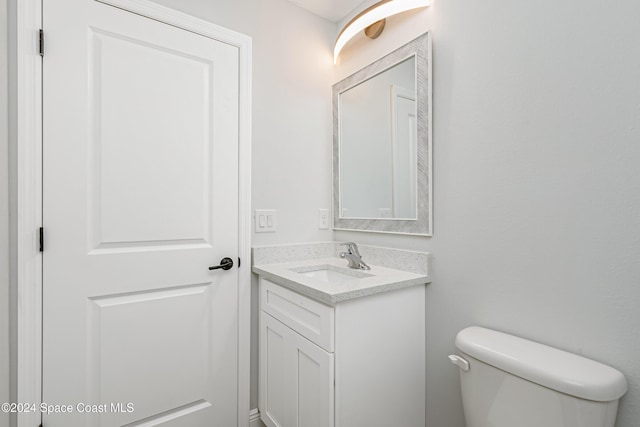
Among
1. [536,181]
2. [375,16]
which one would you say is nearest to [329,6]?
[375,16]

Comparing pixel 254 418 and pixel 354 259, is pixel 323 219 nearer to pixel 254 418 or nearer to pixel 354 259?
pixel 354 259

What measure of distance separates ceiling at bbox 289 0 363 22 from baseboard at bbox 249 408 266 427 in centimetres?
227

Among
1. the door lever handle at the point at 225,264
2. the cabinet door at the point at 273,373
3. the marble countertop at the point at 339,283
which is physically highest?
the door lever handle at the point at 225,264

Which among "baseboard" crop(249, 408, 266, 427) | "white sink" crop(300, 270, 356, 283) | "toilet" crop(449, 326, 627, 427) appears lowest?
"baseboard" crop(249, 408, 266, 427)

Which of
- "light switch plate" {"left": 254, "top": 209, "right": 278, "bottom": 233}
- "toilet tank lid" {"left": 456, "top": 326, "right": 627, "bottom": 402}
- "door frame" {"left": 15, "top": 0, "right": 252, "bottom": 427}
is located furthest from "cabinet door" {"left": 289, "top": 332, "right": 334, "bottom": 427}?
"door frame" {"left": 15, "top": 0, "right": 252, "bottom": 427}

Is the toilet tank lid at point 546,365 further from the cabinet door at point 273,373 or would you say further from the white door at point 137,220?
the white door at point 137,220

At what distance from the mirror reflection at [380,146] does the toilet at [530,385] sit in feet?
2.05

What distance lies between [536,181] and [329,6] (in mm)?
1494

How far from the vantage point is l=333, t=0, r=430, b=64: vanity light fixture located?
1.31 meters

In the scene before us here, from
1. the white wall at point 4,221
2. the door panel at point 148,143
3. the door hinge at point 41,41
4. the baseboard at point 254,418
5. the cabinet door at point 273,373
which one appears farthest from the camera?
the baseboard at point 254,418

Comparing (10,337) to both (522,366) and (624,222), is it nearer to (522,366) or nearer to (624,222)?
(522,366)

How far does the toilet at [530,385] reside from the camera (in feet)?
2.39

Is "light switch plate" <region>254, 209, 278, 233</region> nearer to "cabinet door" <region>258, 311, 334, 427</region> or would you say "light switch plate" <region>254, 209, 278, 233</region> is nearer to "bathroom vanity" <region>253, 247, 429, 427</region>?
"bathroom vanity" <region>253, 247, 429, 427</region>

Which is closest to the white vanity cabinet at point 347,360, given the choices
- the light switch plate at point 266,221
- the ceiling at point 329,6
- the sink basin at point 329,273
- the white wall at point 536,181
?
the white wall at point 536,181
